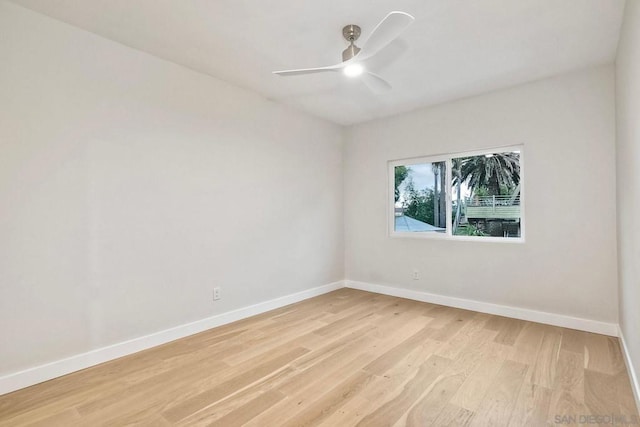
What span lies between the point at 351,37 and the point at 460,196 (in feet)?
7.86

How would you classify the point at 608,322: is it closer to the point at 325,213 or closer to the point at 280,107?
the point at 325,213

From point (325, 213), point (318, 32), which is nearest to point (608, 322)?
point (325, 213)

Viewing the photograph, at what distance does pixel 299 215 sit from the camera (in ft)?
13.4

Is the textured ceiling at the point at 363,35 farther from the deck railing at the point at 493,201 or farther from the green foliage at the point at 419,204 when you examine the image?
the green foliage at the point at 419,204

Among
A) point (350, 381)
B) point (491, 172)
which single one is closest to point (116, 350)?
point (350, 381)

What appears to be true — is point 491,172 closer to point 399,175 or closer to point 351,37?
point 399,175

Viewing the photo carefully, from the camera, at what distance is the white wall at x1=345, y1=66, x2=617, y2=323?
2.84 metres

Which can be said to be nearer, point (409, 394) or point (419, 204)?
point (409, 394)

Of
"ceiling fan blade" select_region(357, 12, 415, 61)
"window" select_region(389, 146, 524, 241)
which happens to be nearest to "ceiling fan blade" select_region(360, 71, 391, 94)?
"ceiling fan blade" select_region(357, 12, 415, 61)

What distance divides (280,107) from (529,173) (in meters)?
2.87

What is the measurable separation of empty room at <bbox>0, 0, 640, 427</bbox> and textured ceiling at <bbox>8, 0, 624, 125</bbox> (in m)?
0.02

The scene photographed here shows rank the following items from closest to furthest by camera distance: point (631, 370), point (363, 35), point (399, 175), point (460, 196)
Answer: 1. point (631, 370)
2. point (363, 35)
3. point (460, 196)
4. point (399, 175)

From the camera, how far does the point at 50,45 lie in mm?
2166

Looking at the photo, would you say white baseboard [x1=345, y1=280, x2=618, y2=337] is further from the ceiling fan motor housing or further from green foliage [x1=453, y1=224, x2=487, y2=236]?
the ceiling fan motor housing
